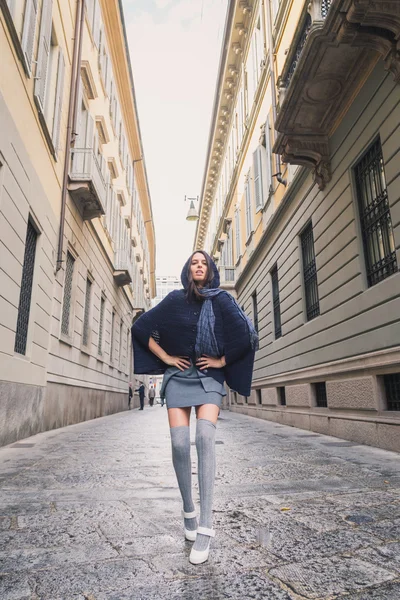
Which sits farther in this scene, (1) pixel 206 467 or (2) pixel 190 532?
(2) pixel 190 532

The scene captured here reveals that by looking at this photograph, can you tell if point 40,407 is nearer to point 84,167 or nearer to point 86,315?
point 86,315

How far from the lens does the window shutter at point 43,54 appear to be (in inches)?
328

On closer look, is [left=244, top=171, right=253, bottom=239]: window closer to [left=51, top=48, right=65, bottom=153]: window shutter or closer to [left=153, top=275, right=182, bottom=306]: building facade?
[left=51, top=48, right=65, bottom=153]: window shutter

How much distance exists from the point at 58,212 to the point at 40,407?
15.1 ft

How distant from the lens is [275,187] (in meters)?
13.3

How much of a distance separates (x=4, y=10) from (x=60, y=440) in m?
6.78

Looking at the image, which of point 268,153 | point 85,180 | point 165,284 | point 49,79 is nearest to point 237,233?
point 268,153

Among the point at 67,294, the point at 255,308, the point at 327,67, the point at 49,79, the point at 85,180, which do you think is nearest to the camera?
the point at 327,67

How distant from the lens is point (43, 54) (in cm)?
867

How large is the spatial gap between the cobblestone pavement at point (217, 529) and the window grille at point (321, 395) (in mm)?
4036

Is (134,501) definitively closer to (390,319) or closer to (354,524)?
(354,524)

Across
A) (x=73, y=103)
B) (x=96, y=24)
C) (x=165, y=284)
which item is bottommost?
(x=73, y=103)

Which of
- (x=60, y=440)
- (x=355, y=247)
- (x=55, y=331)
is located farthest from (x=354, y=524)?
(x=55, y=331)

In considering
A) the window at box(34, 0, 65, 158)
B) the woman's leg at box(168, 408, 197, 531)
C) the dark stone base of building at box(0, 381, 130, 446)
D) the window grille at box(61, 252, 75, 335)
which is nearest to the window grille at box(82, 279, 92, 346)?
the dark stone base of building at box(0, 381, 130, 446)
